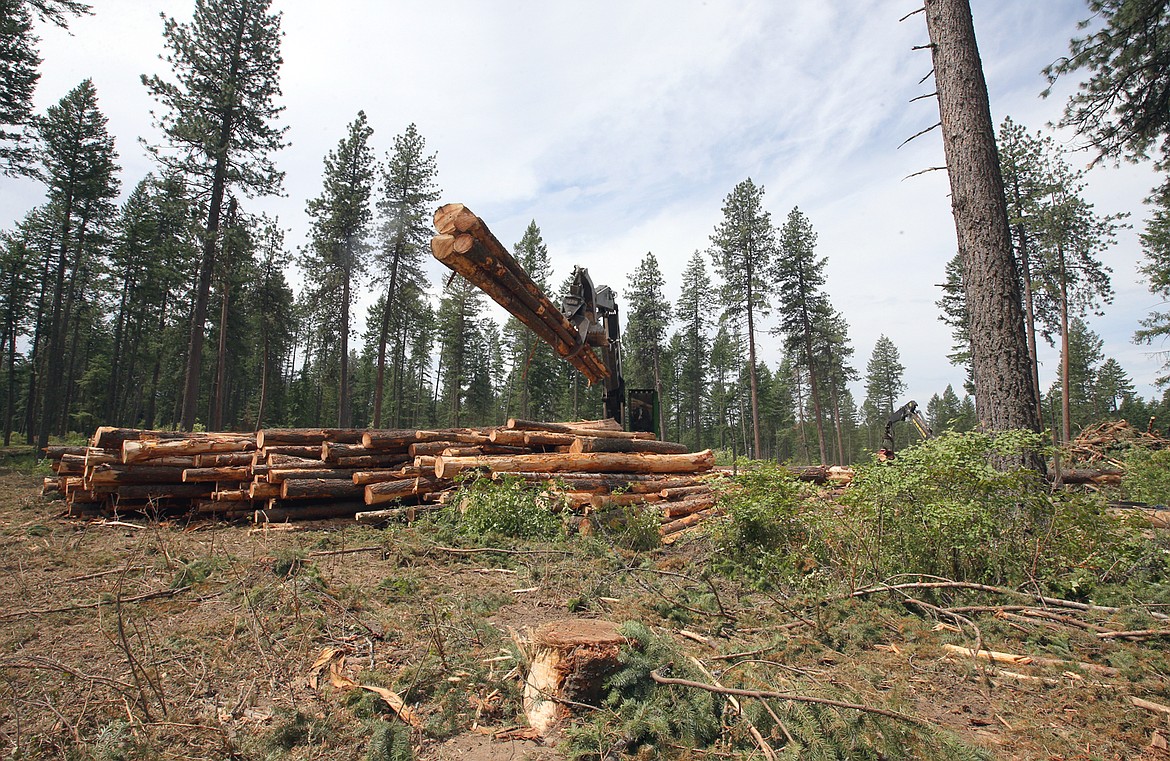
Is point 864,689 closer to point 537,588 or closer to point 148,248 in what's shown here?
point 537,588

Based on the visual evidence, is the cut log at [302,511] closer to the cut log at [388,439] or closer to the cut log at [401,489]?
the cut log at [401,489]

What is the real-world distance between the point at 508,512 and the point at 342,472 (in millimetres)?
3307

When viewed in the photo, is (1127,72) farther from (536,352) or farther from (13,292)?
(13,292)

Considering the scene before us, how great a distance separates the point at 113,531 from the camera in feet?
24.5

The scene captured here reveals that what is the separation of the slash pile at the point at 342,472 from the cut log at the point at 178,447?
0.05 feet

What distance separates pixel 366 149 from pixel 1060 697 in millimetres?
30117

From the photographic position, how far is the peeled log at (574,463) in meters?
7.98

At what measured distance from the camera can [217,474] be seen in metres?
8.48

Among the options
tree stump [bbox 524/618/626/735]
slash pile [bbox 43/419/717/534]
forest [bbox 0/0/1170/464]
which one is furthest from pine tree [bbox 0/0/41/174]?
tree stump [bbox 524/618/626/735]

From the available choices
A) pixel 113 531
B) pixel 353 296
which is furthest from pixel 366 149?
pixel 113 531

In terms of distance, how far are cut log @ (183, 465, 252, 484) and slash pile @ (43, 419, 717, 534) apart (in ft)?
0.05

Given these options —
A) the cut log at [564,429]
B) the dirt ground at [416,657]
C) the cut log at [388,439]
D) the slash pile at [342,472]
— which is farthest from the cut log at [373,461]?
the dirt ground at [416,657]

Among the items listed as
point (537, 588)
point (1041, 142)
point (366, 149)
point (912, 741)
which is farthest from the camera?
point (366, 149)

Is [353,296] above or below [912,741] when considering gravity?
above
